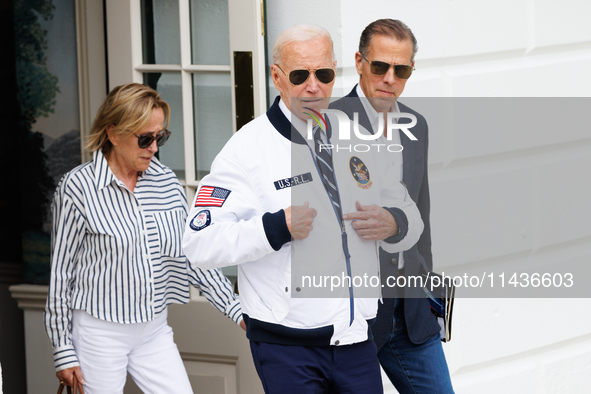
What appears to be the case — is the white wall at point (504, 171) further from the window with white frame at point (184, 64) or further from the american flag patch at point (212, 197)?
the american flag patch at point (212, 197)

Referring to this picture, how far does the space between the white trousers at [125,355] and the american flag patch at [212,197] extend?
0.69 metres

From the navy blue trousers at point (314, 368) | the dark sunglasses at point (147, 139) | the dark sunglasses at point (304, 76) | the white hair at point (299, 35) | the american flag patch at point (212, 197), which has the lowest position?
the navy blue trousers at point (314, 368)

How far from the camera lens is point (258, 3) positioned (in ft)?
9.02

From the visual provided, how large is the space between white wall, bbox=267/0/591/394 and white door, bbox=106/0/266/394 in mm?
258

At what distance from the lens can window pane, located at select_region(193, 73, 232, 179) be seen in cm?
291

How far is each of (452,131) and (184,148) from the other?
109 cm

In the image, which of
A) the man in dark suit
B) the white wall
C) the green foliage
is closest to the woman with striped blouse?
the man in dark suit

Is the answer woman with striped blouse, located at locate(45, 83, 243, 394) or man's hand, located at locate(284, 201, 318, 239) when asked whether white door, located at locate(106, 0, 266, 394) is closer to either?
woman with striped blouse, located at locate(45, 83, 243, 394)

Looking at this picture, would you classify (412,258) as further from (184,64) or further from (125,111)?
(184,64)

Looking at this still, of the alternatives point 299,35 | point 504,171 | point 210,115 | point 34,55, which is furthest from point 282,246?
point 34,55

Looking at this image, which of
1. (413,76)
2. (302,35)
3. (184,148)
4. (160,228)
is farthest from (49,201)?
(302,35)

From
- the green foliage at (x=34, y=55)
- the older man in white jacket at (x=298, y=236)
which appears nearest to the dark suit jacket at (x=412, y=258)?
the older man in white jacket at (x=298, y=236)

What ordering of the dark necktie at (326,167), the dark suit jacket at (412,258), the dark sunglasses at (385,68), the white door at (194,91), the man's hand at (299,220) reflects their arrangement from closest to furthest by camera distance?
the man's hand at (299,220) < the dark necktie at (326,167) < the dark suit jacket at (412,258) < the dark sunglasses at (385,68) < the white door at (194,91)

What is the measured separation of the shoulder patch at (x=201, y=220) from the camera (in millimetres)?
1903
